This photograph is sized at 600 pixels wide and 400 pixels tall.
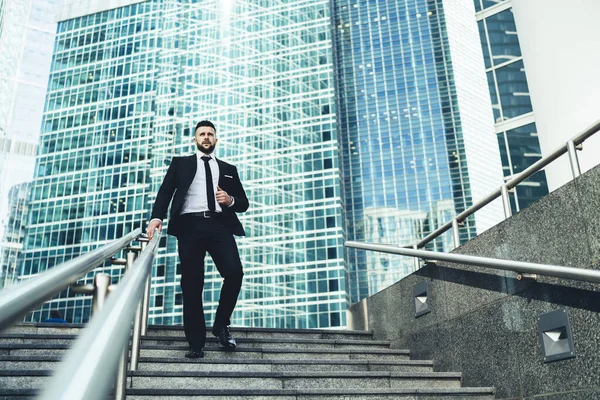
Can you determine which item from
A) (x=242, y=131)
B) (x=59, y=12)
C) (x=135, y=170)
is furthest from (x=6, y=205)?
(x=242, y=131)

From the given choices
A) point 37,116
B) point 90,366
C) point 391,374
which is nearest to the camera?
point 90,366

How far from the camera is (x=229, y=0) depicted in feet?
249

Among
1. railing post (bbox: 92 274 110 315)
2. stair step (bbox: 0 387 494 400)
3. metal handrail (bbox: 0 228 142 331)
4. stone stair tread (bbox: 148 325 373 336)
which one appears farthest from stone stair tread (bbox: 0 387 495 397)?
metal handrail (bbox: 0 228 142 331)

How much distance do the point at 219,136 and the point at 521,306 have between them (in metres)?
68.3

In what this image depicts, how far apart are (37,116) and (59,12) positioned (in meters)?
14.4

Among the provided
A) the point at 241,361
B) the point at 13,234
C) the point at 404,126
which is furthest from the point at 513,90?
the point at 404,126

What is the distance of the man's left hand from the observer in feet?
14.9

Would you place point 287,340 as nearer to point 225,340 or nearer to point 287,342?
point 287,342

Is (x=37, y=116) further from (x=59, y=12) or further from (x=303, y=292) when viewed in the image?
(x=303, y=292)

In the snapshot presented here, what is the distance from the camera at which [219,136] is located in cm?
7094

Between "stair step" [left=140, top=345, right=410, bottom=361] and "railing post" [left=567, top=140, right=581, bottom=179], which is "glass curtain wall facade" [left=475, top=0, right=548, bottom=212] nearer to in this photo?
"stair step" [left=140, top=345, right=410, bottom=361]

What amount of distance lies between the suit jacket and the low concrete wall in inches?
73.8

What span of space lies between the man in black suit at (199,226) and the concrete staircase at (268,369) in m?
0.36

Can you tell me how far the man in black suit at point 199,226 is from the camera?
15.1 feet
